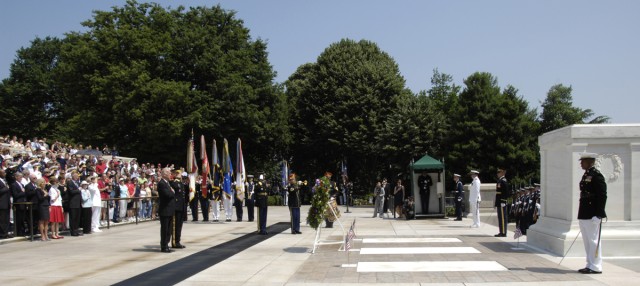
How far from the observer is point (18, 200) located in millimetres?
17516

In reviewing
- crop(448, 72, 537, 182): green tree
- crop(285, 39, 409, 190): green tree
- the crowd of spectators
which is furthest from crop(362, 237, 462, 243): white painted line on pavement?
crop(448, 72, 537, 182): green tree

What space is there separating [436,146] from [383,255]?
3747 centimetres

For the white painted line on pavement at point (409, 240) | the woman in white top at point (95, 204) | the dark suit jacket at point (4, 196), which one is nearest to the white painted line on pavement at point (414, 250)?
the white painted line on pavement at point (409, 240)

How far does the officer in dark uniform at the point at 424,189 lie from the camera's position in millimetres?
27359

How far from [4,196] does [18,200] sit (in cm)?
72

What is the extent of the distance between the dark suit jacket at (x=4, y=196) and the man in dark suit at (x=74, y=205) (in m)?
2.44

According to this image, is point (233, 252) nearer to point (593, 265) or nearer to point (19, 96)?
point (593, 265)

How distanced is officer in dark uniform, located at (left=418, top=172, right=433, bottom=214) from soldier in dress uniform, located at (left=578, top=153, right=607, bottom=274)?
16.0 m

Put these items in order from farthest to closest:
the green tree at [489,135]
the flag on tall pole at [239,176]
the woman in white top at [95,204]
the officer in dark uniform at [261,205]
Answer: the green tree at [489,135]
the flag on tall pole at [239,176]
the woman in white top at [95,204]
the officer in dark uniform at [261,205]

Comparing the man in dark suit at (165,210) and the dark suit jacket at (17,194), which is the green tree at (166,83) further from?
the man in dark suit at (165,210)

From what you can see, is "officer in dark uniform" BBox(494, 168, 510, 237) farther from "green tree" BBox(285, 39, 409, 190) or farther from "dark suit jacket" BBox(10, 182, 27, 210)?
"green tree" BBox(285, 39, 409, 190)

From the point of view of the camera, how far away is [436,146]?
1982 inches

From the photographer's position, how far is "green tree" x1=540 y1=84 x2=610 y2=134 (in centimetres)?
7194

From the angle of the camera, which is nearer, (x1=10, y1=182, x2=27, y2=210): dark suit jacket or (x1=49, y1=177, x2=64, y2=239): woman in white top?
(x1=10, y1=182, x2=27, y2=210): dark suit jacket
